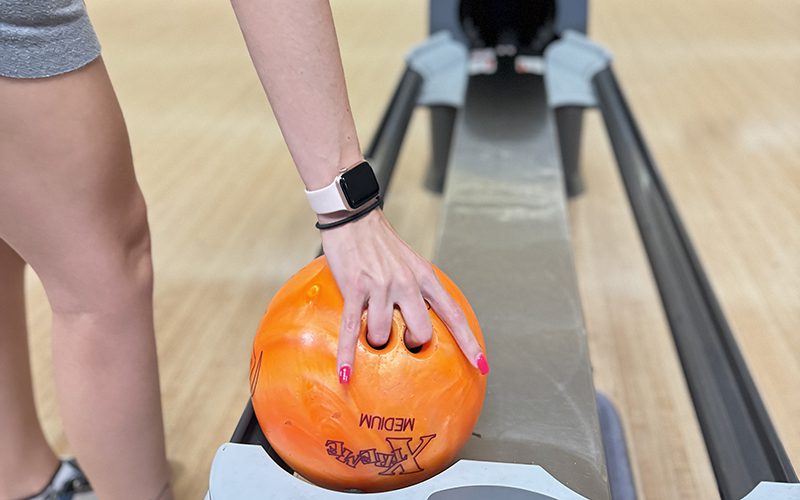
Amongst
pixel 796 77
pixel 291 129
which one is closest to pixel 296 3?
pixel 291 129

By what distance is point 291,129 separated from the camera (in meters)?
0.67

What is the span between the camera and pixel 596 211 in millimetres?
1976

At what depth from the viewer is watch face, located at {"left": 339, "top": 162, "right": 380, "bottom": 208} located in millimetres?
662

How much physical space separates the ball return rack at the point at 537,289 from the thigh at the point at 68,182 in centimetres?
21

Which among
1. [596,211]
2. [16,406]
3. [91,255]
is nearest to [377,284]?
[91,255]

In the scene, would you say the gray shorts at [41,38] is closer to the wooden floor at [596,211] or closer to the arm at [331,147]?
the arm at [331,147]

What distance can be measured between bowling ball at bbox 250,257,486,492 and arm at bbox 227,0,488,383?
0.02 m

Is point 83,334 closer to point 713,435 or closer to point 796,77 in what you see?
point 713,435

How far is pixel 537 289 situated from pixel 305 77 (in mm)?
553

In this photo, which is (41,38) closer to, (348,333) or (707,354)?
(348,333)

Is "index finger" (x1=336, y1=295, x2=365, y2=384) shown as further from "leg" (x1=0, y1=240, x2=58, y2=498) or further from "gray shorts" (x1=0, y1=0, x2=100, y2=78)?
"leg" (x1=0, y1=240, x2=58, y2=498)

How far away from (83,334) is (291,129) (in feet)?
1.02

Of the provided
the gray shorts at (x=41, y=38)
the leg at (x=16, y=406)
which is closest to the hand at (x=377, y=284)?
the gray shorts at (x=41, y=38)

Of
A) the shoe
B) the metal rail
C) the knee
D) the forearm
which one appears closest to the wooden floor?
the shoe
